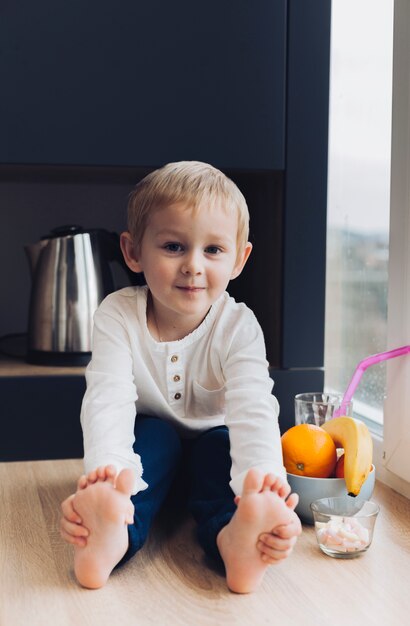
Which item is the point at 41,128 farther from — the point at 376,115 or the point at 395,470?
the point at 395,470

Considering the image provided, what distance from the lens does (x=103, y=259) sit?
1628 mm

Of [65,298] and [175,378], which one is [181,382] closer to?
[175,378]

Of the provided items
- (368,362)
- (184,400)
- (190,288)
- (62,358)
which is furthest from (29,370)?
(368,362)

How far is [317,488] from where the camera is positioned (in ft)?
3.82

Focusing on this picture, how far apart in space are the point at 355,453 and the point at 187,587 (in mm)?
308

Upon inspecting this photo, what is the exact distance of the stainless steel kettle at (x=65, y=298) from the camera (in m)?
1.58

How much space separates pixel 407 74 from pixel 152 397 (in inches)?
26.1

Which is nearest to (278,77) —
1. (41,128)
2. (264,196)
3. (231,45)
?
(231,45)

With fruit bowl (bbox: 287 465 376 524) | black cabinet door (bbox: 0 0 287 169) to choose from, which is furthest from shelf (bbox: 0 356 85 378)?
fruit bowl (bbox: 287 465 376 524)

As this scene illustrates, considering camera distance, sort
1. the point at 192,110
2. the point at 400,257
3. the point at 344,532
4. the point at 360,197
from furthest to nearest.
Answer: the point at 360,197, the point at 192,110, the point at 400,257, the point at 344,532

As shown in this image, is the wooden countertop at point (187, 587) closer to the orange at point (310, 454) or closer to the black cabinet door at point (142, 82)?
the orange at point (310, 454)

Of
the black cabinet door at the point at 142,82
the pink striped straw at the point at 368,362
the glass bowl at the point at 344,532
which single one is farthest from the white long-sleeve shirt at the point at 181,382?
the black cabinet door at the point at 142,82

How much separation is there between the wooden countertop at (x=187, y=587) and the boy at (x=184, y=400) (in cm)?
3

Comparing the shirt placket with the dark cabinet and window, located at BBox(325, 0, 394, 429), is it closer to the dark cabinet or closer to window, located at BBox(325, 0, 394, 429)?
the dark cabinet
